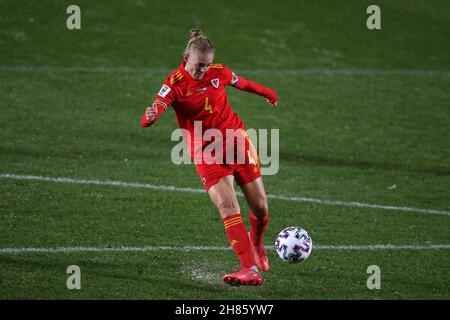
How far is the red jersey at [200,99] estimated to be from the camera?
8.09 metres

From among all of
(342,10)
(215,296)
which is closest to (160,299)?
(215,296)

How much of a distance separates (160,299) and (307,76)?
37.6 ft

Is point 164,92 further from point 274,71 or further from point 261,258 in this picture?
point 274,71

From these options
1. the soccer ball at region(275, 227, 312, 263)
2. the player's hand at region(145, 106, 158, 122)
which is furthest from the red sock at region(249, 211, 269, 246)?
the player's hand at region(145, 106, 158, 122)

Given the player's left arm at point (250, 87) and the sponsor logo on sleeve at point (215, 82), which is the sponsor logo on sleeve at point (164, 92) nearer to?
the sponsor logo on sleeve at point (215, 82)

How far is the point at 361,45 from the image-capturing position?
67.7 ft

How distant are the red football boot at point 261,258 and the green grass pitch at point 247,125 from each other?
12 cm

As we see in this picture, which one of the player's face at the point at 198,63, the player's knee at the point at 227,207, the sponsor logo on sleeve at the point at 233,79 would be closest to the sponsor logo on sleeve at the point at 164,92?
the player's face at the point at 198,63

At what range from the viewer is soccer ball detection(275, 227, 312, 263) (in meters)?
8.54

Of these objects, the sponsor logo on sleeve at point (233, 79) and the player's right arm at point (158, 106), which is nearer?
the player's right arm at point (158, 106)

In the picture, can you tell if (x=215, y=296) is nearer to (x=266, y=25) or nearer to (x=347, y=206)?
(x=347, y=206)

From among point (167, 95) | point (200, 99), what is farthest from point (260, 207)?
point (167, 95)

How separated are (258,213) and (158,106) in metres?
1.62

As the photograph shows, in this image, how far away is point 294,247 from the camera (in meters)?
8.54
